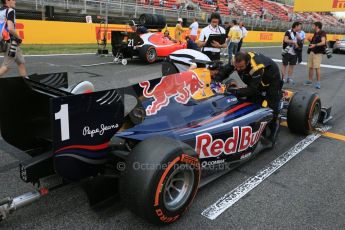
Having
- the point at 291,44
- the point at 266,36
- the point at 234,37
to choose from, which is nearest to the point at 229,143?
the point at 291,44

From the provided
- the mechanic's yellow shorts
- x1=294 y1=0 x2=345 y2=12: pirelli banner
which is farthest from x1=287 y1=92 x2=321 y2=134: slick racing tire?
x1=294 y1=0 x2=345 y2=12: pirelli banner

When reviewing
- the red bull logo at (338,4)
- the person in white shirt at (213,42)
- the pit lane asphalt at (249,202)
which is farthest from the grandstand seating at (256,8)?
the pit lane asphalt at (249,202)

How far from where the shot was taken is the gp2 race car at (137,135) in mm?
2314

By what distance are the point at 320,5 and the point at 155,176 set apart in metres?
37.7

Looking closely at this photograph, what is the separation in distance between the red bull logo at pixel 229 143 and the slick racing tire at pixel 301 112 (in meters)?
1.08

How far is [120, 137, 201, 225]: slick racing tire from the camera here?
7.54ft

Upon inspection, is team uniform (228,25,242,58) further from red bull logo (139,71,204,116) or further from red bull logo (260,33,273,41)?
red bull logo (260,33,273,41)

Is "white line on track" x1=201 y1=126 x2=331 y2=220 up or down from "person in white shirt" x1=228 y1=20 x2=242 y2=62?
down

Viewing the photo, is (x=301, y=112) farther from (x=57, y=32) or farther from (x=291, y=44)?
(x=57, y=32)

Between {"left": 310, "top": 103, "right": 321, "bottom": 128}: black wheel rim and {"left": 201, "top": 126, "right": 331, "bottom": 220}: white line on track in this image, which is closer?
{"left": 201, "top": 126, "right": 331, "bottom": 220}: white line on track

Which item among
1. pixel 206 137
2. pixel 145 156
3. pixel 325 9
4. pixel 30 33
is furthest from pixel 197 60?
pixel 325 9

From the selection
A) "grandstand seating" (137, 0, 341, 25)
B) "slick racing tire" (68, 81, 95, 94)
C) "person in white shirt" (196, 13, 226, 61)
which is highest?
"grandstand seating" (137, 0, 341, 25)

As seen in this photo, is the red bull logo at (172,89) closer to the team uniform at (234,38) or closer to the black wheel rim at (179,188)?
the black wheel rim at (179,188)

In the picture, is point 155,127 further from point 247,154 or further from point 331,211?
point 331,211
